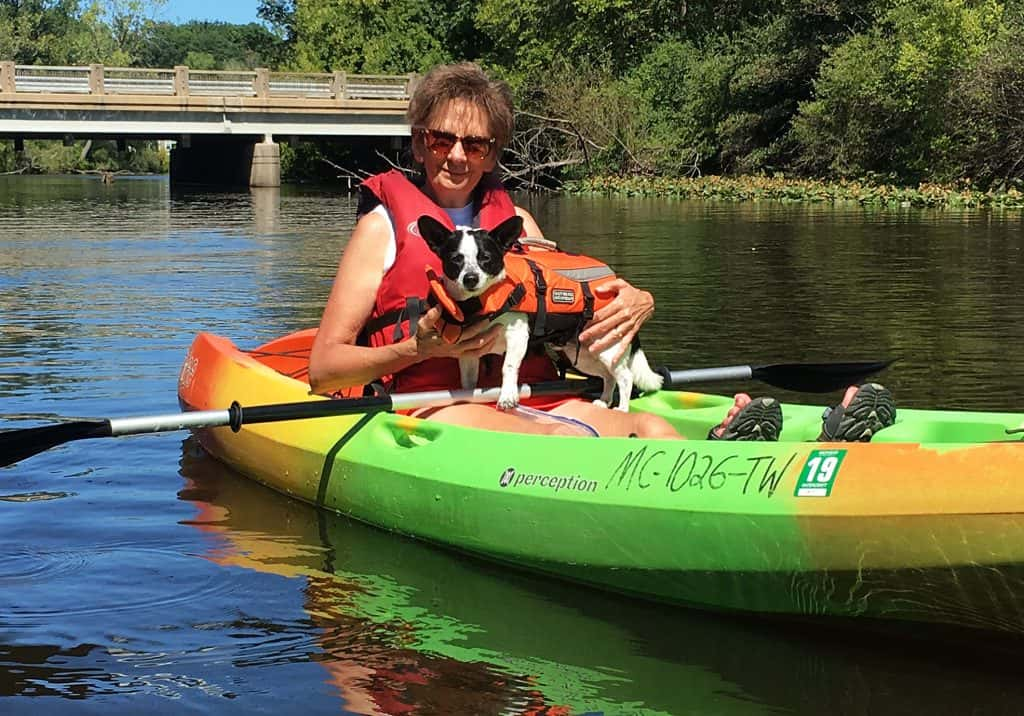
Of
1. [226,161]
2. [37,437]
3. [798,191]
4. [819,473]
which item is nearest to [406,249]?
[37,437]

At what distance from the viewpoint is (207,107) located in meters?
40.8

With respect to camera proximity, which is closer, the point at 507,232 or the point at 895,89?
the point at 507,232

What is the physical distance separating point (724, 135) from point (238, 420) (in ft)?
116

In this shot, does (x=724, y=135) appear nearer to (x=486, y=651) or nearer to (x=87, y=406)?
(x=87, y=406)

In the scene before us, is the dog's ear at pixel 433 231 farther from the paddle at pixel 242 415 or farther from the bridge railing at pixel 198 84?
the bridge railing at pixel 198 84

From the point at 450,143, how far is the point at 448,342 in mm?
675

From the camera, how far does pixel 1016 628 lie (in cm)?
401

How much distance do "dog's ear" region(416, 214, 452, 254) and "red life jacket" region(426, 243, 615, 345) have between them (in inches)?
3.4

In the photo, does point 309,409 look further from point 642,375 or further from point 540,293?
point 642,375

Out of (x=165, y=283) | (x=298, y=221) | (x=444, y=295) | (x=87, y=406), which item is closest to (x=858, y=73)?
(x=298, y=221)

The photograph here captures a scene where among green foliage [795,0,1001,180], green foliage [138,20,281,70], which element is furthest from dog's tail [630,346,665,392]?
green foliage [138,20,281,70]

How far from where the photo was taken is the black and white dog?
15.4 ft

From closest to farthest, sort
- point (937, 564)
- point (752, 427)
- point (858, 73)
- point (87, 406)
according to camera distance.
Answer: point (937, 564)
point (752, 427)
point (87, 406)
point (858, 73)

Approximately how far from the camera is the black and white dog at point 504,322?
185 inches
